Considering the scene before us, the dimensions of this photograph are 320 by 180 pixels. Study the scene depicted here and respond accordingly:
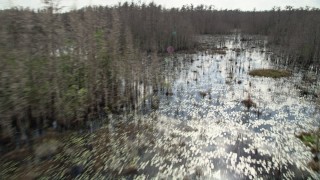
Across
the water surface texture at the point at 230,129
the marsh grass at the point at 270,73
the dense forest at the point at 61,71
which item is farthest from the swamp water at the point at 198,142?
the marsh grass at the point at 270,73

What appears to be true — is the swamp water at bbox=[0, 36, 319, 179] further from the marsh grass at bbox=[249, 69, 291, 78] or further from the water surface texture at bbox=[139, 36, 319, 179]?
the marsh grass at bbox=[249, 69, 291, 78]

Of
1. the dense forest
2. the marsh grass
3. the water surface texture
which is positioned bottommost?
the water surface texture

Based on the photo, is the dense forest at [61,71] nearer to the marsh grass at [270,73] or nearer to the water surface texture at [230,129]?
the water surface texture at [230,129]

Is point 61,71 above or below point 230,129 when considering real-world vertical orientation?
above

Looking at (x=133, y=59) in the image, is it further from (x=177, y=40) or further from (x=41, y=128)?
(x=177, y=40)

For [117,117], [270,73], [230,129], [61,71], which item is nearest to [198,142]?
[230,129]

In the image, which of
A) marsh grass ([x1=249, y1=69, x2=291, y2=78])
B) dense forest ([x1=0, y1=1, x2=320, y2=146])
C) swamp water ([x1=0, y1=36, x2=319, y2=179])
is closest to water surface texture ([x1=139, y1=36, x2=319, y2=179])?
swamp water ([x1=0, y1=36, x2=319, y2=179])

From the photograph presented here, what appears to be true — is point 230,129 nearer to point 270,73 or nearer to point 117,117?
point 117,117
